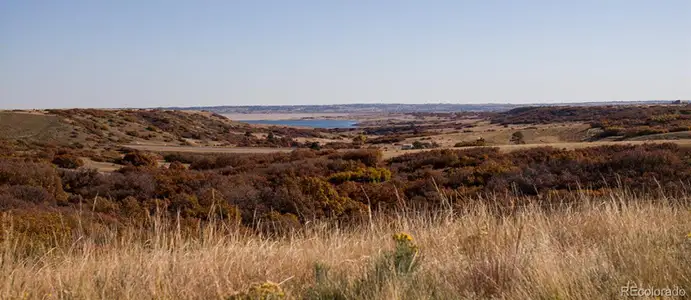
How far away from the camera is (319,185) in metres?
16.0

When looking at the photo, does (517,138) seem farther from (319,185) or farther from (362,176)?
(319,185)

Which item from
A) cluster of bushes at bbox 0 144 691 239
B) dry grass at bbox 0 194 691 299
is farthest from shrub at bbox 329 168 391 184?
dry grass at bbox 0 194 691 299

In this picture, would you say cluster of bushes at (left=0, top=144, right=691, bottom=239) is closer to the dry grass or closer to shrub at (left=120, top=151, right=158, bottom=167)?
the dry grass

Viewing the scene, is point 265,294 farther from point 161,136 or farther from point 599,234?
point 161,136

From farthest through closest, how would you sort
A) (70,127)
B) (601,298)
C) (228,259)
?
(70,127), (228,259), (601,298)

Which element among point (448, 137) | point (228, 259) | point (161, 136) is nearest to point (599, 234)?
point (228, 259)

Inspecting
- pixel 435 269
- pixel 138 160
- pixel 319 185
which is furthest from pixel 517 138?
pixel 435 269

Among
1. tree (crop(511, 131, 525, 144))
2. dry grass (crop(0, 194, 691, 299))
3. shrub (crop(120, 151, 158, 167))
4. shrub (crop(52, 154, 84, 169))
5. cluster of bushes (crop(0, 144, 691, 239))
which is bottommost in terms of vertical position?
tree (crop(511, 131, 525, 144))

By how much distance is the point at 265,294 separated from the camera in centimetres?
317

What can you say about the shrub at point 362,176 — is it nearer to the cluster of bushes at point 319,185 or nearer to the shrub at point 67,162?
the cluster of bushes at point 319,185

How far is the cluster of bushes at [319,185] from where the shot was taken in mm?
13422

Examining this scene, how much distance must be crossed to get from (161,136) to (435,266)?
58177 millimetres

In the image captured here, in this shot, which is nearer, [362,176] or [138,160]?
[362,176]

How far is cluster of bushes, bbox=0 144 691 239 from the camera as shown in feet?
44.0
